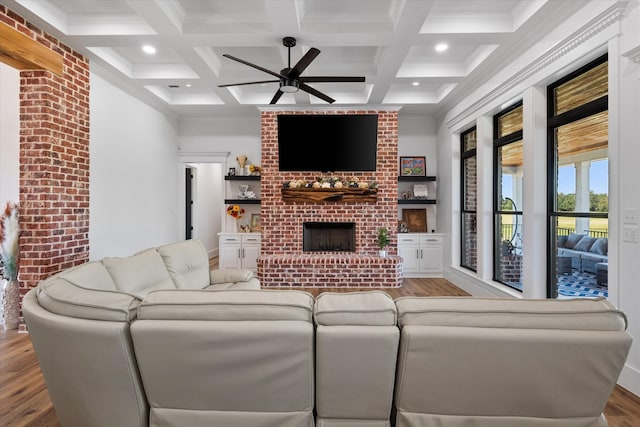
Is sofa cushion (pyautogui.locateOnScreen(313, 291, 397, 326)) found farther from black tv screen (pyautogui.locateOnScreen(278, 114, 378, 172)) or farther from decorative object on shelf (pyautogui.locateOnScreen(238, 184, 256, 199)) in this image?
decorative object on shelf (pyautogui.locateOnScreen(238, 184, 256, 199))

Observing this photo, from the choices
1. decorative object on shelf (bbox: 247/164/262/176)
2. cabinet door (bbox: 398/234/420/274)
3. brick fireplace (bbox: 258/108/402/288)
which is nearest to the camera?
brick fireplace (bbox: 258/108/402/288)

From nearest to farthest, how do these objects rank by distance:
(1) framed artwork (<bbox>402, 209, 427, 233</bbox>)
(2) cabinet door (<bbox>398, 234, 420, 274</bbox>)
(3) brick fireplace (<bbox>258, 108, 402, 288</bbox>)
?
(3) brick fireplace (<bbox>258, 108, 402, 288</bbox>) < (2) cabinet door (<bbox>398, 234, 420, 274</bbox>) < (1) framed artwork (<bbox>402, 209, 427, 233</bbox>)

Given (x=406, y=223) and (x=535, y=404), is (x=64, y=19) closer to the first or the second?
(x=535, y=404)

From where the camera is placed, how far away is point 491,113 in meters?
4.23

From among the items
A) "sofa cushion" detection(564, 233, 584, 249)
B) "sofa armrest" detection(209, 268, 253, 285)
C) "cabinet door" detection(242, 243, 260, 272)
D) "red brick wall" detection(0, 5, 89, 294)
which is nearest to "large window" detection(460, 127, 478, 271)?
"sofa cushion" detection(564, 233, 584, 249)

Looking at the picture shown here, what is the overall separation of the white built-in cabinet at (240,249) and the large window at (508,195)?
12.5 feet

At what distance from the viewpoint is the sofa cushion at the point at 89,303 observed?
134 centimetres

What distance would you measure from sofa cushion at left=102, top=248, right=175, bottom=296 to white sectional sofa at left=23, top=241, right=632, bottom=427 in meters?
1.00

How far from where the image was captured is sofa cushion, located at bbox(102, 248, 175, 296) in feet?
7.86

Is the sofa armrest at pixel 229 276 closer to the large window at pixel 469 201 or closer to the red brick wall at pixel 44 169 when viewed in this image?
the red brick wall at pixel 44 169

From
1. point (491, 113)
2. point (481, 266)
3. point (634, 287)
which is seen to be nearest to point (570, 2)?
point (491, 113)

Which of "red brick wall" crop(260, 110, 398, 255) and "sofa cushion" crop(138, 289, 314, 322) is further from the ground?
"red brick wall" crop(260, 110, 398, 255)

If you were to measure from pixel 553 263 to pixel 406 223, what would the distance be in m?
3.00

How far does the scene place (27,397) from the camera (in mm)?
2156
